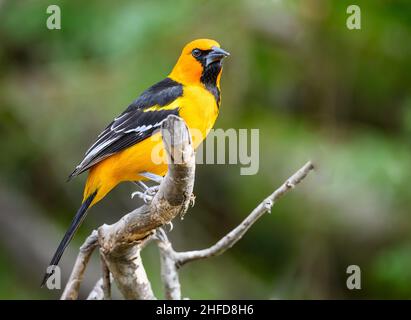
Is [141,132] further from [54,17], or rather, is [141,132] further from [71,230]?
[54,17]

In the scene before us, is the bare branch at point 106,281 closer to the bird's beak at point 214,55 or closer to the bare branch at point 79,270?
the bare branch at point 79,270

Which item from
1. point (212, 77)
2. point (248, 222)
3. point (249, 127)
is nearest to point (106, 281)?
point (248, 222)

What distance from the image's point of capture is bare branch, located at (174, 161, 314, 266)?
4.30 m

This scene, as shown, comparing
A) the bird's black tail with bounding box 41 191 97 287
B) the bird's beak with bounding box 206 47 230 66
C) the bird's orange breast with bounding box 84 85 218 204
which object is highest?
the bird's beak with bounding box 206 47 230 66

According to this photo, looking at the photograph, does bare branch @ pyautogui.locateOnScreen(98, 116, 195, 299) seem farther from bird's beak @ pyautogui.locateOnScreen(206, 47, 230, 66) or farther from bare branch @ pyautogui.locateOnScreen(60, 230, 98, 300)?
bird's beak @ pyautogui.locateOnScreen(206, 47, 230, 66)

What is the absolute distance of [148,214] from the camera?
427cm

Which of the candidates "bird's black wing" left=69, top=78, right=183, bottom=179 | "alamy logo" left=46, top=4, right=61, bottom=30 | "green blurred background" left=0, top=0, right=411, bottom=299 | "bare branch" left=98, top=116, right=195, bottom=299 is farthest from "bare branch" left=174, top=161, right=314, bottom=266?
"alamy logo" left=46, top=4, right=61, bottom=30

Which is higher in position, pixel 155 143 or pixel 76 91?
pixel 76 91

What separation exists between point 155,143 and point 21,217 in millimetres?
3899

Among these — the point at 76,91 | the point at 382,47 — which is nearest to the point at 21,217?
the point at 76,91

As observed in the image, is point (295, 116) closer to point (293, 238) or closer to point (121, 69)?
point (293, 238)

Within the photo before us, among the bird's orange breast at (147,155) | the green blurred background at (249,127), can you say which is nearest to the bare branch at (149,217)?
the bird's orange breast at (147,155)

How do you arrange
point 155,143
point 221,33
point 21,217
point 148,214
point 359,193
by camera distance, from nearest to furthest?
1. point 148,214
2. point 155,143
3. point 221,33
4. point 359,193
5. point 21,217

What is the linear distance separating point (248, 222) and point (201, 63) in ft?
5.43
